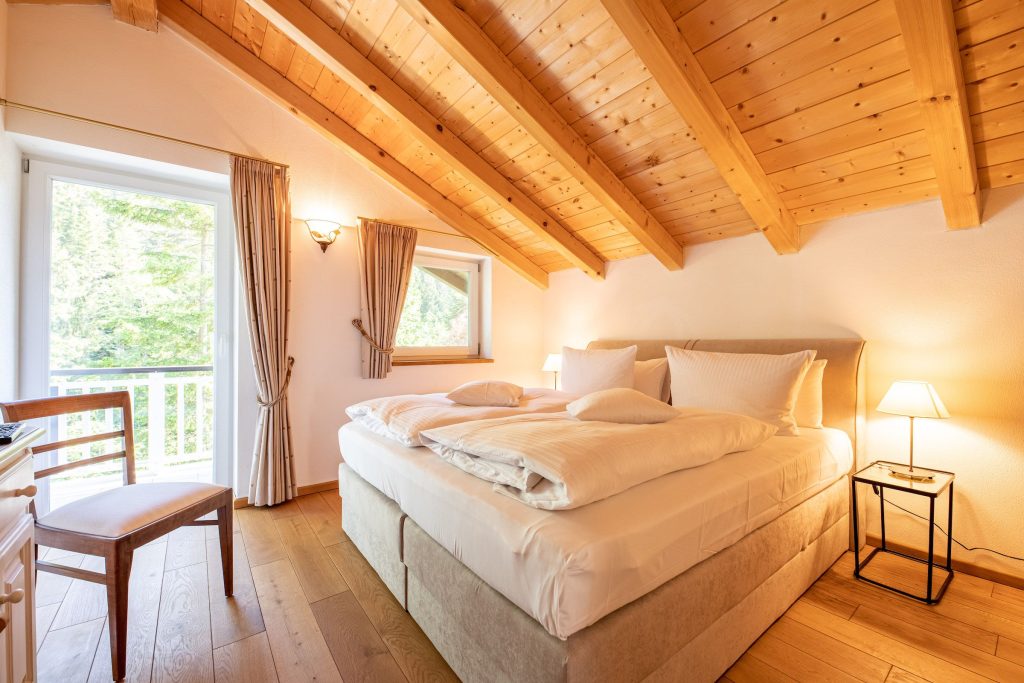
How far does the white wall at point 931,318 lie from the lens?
200 centimetres

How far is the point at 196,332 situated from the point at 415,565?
2.43 m

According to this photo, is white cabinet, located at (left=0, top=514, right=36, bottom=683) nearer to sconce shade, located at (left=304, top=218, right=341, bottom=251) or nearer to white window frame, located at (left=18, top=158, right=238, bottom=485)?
white window frame, located at (left=18, top=158, right=238, bottom=485)

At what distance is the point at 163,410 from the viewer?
289cm

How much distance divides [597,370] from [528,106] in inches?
68.0

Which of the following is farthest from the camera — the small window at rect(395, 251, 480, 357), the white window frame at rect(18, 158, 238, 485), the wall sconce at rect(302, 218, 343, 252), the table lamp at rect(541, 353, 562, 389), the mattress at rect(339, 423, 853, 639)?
the table lamp at rect(541, 353, 562, 389)

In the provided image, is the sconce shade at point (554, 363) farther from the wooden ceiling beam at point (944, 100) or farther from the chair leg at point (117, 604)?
the chair leg at point (117, 604)

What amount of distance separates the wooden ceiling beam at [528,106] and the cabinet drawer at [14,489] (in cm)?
216

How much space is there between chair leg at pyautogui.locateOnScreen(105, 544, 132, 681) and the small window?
8.00ft

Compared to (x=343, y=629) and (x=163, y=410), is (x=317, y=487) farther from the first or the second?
(x=343, y=629)

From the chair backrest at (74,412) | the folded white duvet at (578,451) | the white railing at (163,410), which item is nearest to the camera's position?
the folded white duvet at (578,451)

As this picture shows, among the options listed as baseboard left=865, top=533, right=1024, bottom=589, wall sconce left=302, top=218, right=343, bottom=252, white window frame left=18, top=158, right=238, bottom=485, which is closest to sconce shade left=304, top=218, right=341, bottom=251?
wall sconce left=302, top=218, right=343, bottom=252

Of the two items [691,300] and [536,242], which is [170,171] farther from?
[691,300]

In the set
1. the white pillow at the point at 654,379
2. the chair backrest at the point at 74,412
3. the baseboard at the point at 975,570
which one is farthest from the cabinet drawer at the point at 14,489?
the baseboard at the point at 975,570

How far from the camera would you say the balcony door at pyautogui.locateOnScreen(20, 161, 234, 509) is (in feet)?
8.05
